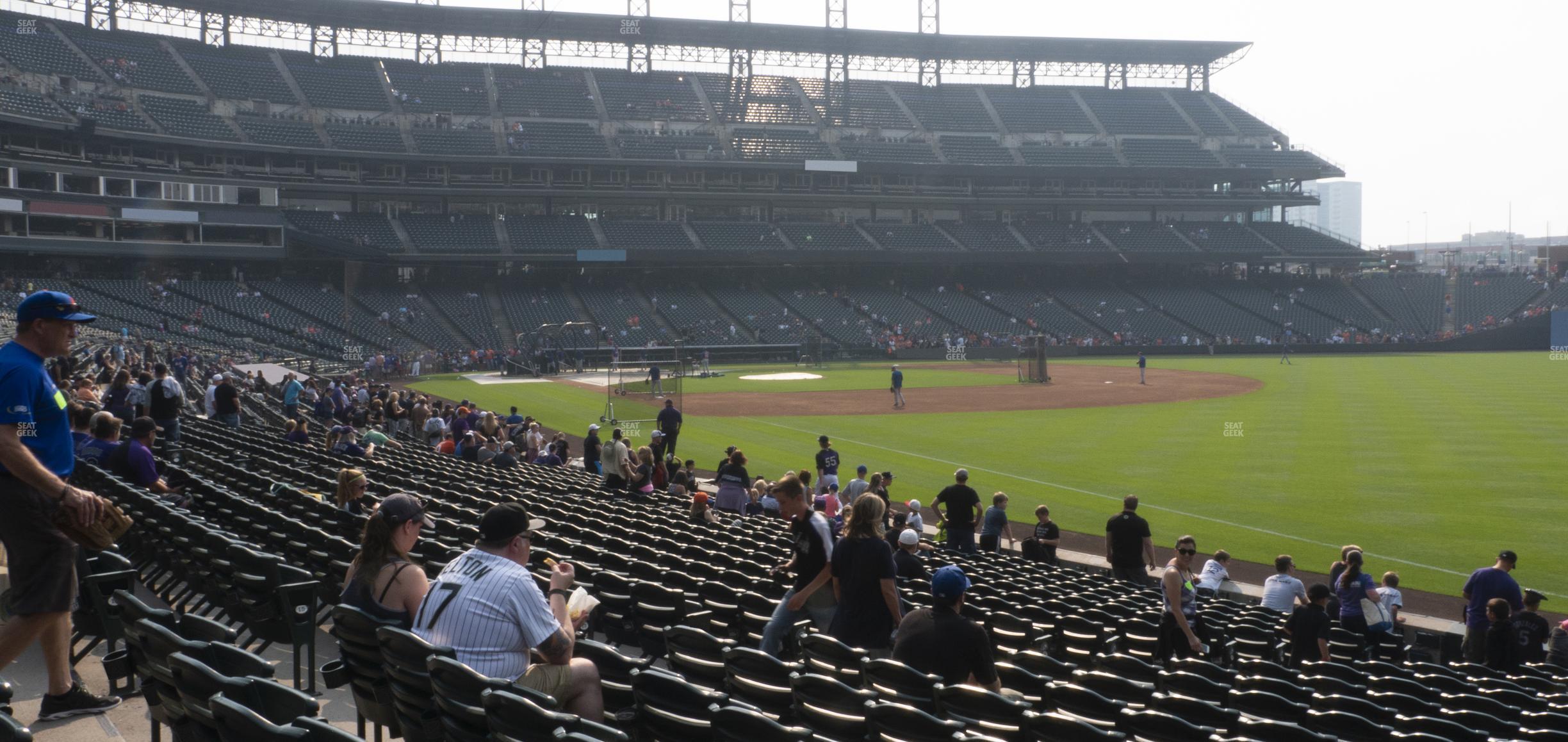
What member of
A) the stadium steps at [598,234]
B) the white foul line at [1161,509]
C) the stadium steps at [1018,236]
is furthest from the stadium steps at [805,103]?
the white foul line at [1161,509]

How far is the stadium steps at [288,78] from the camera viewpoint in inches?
2968

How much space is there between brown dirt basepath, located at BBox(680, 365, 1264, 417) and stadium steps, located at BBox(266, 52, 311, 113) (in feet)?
135

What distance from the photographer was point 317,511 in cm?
1051

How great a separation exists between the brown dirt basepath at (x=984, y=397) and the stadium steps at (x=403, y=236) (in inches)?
1166

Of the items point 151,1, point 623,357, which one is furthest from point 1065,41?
point 151,1

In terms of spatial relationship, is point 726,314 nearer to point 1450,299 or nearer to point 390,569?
point 1450,299

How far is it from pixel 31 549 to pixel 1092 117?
92477mm

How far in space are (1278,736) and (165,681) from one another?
5.40 metres

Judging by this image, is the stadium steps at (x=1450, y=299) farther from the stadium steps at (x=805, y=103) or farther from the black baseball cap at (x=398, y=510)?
the black baseball cap at (x=398, y=510)

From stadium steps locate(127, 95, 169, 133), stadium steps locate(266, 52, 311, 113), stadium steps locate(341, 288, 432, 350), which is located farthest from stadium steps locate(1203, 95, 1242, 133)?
stadium steps locate(127, 95, 169, 133)

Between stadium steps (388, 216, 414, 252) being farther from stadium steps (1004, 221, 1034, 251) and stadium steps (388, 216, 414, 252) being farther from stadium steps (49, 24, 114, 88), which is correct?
stadium steps (1004, 221, 1034, 251)

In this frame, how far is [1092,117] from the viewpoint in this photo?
9150cm

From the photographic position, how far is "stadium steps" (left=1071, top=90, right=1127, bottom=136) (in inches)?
3469

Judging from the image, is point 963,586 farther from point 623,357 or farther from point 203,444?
point 623,357
